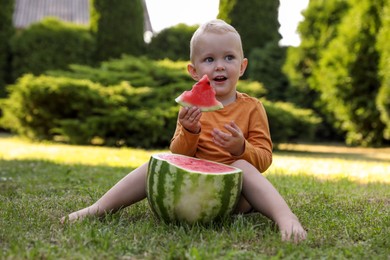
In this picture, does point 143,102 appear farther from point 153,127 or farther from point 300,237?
point 300,237

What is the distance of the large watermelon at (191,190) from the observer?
109 inches

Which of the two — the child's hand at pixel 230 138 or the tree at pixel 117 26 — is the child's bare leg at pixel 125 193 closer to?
the child's hand at pixel 230 138

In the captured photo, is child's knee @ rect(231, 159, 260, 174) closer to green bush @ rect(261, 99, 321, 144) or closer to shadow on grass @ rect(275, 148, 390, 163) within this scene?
shadow on grass @ rect(275, 148, 390, 163)

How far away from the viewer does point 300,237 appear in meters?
2.63

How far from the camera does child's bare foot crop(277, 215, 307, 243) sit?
2617 mm

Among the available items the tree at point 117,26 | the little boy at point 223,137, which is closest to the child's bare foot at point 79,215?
the little boy at point 223,137

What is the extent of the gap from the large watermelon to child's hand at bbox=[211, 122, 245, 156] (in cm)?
14

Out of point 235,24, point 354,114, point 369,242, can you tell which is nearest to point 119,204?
point 369,242

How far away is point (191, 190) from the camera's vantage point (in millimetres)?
2777

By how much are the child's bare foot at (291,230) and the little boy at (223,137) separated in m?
0.13

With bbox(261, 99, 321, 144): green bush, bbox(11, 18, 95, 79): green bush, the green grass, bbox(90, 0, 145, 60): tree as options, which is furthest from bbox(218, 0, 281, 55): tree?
the green grass

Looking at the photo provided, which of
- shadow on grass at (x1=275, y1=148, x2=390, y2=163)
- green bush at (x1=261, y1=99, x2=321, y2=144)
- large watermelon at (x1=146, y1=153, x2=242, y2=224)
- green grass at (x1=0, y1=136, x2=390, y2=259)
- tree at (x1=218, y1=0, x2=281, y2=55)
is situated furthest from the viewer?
tree at (x1=218, y1=0, x2=281, y2=55)

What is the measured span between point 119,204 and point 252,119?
986 millimetres

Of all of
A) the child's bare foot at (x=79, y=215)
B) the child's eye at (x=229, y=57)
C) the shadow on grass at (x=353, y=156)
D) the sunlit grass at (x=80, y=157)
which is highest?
the child's eye at (x=229, y=57)
